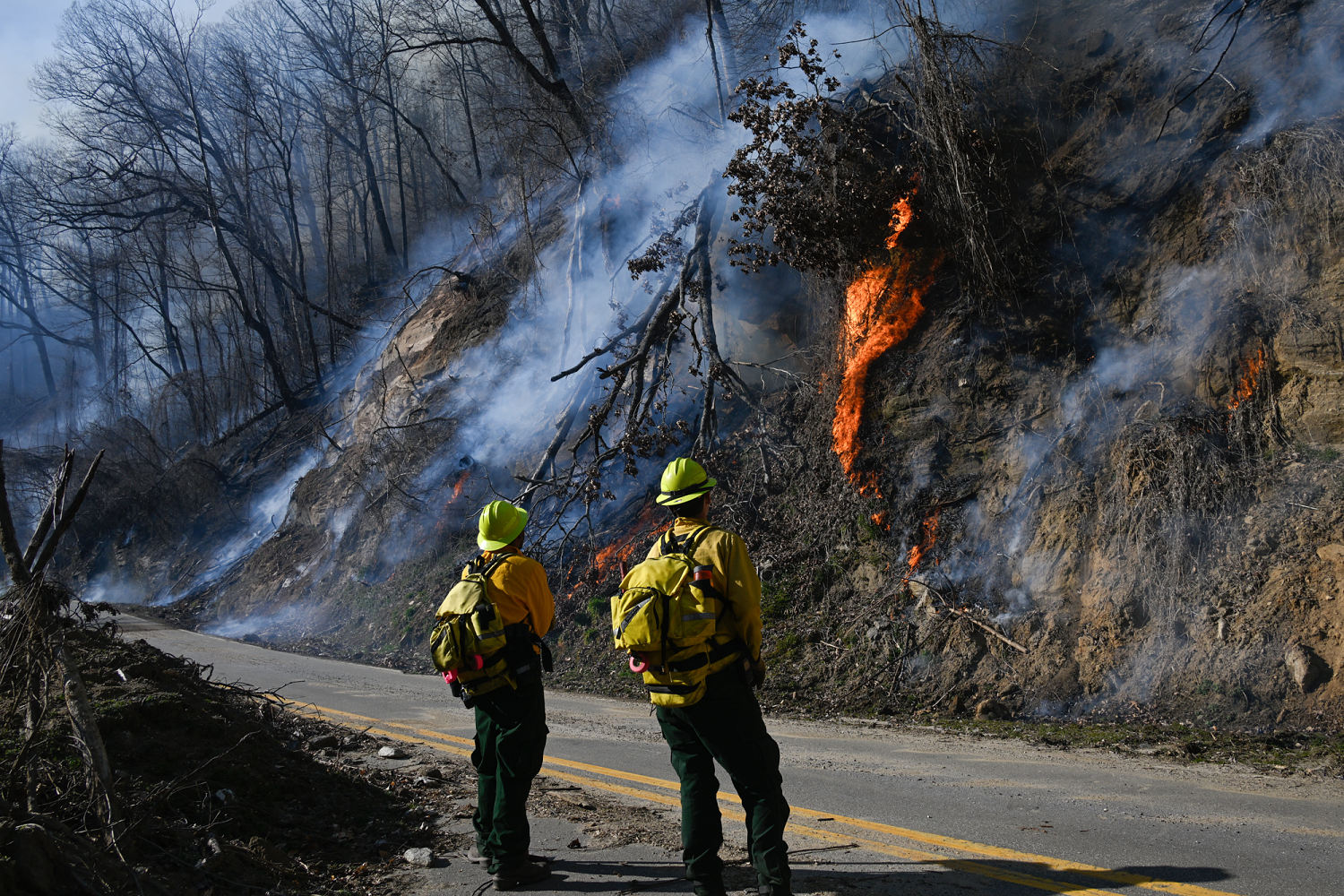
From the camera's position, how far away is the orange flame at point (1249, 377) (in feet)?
27.0

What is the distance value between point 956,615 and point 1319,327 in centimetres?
423

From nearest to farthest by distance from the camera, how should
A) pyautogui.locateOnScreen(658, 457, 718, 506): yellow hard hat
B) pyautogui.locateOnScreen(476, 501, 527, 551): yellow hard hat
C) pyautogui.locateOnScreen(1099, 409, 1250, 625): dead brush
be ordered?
pyautogui.locateOnScreen(658, 457, 718, 506): yellow hard hat, pyautogui.locateOnScreen(476, 501, 527, 551): yellow hard hat, pyautogui.locateOnScreen(1099, 409, 1250, 625): dead brush

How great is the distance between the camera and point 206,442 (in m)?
31.5

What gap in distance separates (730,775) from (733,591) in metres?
0.80

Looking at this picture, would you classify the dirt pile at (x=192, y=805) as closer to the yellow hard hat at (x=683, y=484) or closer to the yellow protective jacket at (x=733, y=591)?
the yellow protective jacket at (x=733, y=591)

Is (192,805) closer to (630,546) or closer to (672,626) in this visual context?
(672,626)

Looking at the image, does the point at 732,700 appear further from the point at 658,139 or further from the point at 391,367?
the point at 391,367

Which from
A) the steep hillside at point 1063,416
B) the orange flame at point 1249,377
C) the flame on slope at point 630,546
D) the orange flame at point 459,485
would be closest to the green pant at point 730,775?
the steep hillside at point 1063,416

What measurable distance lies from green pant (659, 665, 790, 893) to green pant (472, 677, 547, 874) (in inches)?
36.2

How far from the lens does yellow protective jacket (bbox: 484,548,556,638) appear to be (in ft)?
14.9

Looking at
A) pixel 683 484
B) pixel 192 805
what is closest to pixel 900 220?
pixel 683 484

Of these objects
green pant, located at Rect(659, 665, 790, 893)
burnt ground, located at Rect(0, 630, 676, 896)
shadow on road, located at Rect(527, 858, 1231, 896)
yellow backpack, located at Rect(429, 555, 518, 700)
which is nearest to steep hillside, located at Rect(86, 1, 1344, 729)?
shadow on road, located at Rect(527, 858, 1231, 896)

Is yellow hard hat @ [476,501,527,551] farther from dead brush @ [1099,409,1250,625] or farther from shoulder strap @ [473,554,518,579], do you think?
dead brush @ [1099,409,1250,625]

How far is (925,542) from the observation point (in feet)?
32.3
